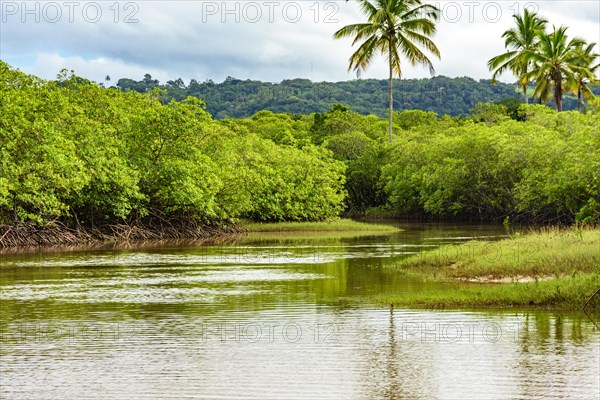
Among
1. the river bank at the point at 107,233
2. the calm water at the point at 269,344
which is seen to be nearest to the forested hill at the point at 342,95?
the river bank at the point at 107,233

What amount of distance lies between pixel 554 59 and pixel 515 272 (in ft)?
147

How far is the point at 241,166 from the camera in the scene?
57375 mm

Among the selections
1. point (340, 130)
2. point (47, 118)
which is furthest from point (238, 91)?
point (47, 118)

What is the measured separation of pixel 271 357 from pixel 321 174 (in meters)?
50.4

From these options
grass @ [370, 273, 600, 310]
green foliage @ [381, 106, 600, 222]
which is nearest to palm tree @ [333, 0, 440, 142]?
green foliage @ [381, 106, 600, 222]

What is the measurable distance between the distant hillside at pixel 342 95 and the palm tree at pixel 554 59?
65.8 m

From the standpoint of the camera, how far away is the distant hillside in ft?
460

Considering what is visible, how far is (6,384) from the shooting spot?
12.4 metres

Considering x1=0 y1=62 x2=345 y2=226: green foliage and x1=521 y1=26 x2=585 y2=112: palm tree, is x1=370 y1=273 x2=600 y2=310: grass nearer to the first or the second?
x1=0 y1=62 x2=345 y2=226: green foliage

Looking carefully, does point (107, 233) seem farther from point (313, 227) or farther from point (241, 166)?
point (313, 227)

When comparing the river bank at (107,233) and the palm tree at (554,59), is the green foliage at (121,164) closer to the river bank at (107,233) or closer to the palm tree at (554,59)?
the river bank at (107,233)

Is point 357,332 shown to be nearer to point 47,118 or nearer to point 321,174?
point 47,118

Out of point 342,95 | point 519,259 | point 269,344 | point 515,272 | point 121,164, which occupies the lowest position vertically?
point 269,344

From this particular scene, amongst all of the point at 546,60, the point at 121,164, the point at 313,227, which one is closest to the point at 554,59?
the point at 546,60
